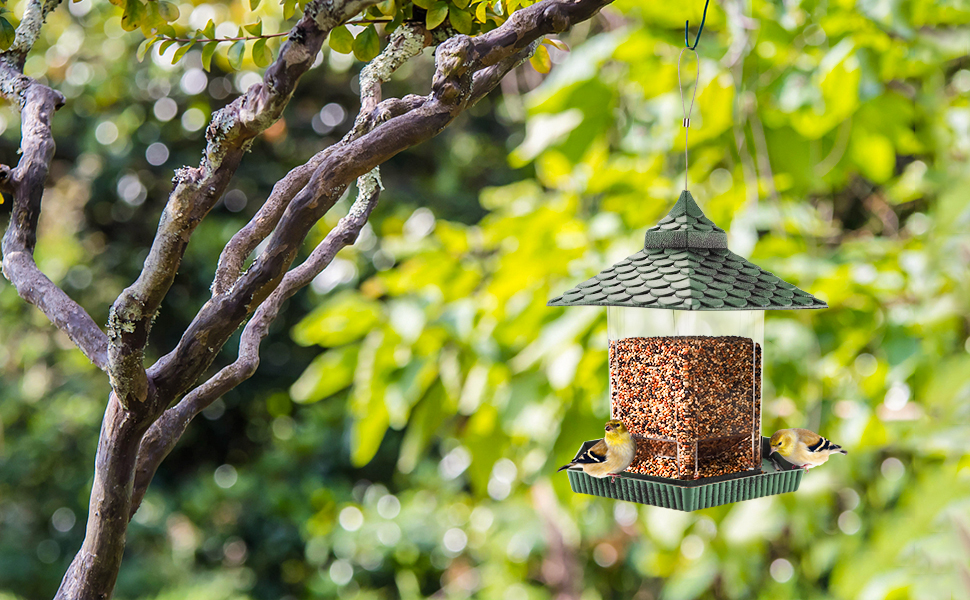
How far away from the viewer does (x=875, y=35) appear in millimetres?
1863

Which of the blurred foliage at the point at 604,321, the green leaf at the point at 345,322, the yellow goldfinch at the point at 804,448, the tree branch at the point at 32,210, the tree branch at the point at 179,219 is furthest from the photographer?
the green leaf at the point at 345,322

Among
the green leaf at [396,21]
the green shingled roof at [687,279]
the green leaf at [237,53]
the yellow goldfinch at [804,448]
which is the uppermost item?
the green leaf at [396,21]

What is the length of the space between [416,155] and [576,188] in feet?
8.12

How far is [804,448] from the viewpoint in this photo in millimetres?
1214

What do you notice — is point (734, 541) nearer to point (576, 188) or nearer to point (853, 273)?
point (853, 273)

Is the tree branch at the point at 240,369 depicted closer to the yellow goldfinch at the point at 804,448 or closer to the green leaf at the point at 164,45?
the green leaf at the point at 164,45

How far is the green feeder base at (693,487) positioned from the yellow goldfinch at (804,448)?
2 cm

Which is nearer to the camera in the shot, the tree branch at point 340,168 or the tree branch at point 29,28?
the tree branch at point 340,168

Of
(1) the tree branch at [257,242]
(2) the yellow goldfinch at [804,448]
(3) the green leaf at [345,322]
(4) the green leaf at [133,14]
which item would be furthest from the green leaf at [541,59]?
(3) the green leaf at [345,322]

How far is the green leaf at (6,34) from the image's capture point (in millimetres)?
846

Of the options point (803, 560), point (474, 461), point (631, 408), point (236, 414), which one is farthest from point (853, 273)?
point (236, 414)

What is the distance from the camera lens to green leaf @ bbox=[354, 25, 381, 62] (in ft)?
2.74

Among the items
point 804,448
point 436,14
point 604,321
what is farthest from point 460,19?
point 604,321

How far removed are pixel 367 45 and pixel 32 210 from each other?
1.23 ft
